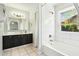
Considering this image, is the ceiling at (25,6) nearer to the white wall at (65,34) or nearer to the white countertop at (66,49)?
the white wall at (65,34)

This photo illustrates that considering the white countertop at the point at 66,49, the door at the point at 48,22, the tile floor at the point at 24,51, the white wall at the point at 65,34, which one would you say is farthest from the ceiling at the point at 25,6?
the white countertop at the point at 66,49

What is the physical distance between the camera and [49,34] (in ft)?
5.82

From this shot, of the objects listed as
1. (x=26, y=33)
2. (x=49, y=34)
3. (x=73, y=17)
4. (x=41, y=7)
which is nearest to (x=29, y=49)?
(x=26, y=33)

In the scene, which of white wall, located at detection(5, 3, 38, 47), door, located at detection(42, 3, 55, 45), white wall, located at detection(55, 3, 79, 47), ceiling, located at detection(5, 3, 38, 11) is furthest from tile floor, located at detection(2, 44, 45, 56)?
ceiling, located at detection(5, 3, 38, 11)

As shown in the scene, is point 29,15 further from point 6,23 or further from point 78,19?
point 78,19

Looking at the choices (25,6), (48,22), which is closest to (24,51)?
(48,22)

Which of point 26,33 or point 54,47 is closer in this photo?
point 54,47

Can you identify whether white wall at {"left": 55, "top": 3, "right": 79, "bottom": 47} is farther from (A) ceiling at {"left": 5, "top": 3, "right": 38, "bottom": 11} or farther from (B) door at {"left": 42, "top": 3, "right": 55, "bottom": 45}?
(A) ceiling at {"left": 5, "top": 3, "right": 38, "bottom": 11}

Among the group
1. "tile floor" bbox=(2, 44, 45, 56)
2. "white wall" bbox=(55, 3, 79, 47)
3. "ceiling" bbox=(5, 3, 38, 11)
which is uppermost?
"ceiling" bbox=(5, 3, 38, 11)

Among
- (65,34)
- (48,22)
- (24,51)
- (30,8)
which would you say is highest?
(30,8)

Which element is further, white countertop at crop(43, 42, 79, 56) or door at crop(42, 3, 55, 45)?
door at crop(42, 3, 55, 45)

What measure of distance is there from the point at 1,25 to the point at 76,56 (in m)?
1.23

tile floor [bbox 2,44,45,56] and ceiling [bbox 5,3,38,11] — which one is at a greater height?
ceiling [bbox 5,3,38,11]

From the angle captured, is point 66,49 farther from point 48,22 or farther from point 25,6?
point 25,6
